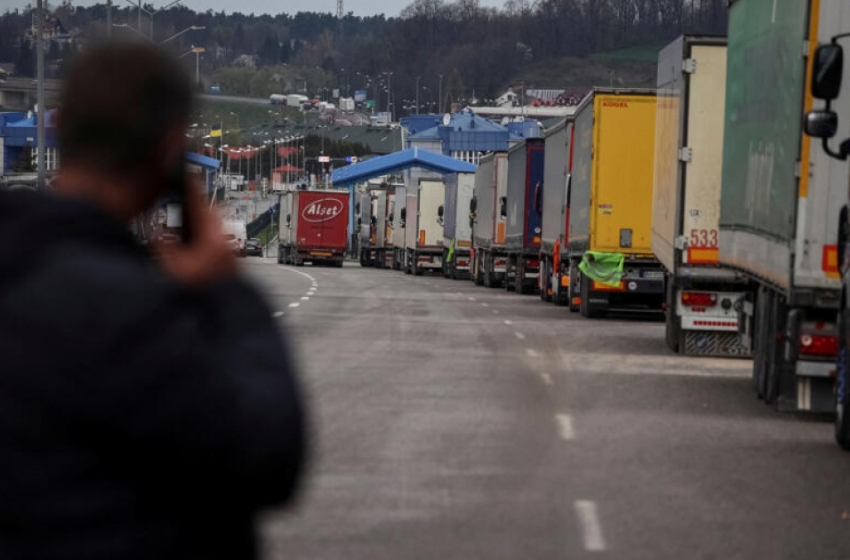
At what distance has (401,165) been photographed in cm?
12188

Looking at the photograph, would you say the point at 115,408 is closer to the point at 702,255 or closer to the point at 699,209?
the point at 702,255

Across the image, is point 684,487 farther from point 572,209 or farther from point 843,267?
point 572,209

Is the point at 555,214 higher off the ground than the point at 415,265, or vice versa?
the point at 555,214

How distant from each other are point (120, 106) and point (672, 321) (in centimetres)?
2013

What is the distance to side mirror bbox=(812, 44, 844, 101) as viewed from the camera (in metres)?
12.9

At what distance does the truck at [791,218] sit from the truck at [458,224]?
42.5 m

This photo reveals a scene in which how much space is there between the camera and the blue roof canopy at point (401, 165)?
121312 mm

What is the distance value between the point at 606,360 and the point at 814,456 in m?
8.84

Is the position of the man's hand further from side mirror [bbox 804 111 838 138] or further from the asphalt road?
side mirror [bbox 804 111 838 138]

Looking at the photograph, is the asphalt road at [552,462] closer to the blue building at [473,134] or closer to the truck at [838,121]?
the truck at [838,121]

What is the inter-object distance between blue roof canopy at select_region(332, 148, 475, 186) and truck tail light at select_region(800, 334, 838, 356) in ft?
349

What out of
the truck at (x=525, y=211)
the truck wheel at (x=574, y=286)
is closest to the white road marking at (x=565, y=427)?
the truck wheel at (x=574, y=286)

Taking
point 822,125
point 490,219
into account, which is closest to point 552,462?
point 822,125

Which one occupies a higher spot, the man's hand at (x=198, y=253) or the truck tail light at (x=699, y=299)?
the man's hand at (x=198, y=253)
